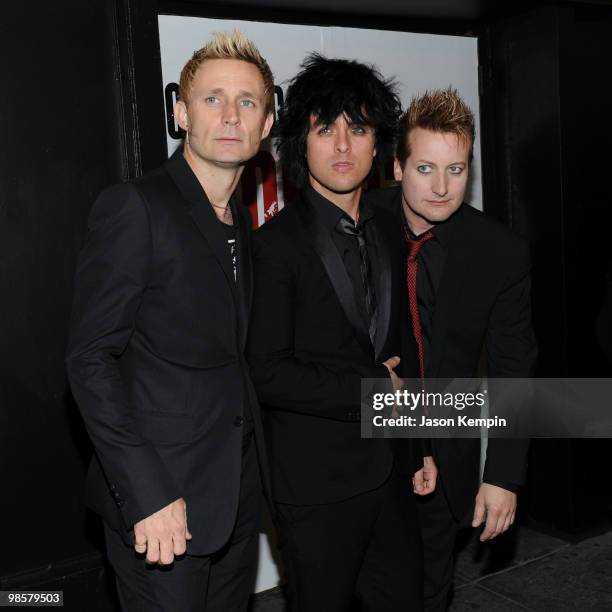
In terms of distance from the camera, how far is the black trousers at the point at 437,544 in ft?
10.7

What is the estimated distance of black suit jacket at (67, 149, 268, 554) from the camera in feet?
7.41

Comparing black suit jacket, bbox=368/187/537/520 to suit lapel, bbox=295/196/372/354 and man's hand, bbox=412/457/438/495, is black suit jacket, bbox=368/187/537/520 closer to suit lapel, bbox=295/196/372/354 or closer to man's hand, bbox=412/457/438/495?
man's hand, bbox=412/457/438/495

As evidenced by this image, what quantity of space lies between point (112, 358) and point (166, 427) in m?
0.27

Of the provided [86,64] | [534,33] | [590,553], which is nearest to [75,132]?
[86,64]

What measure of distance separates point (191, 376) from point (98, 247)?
46 centimetres

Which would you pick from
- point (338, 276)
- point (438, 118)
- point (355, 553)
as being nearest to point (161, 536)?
point (355, 553)

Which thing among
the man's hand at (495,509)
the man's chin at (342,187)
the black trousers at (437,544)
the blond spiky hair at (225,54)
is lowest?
the black trousers at (437,544)

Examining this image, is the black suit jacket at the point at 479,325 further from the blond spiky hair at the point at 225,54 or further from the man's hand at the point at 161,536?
the man's hand at the point at 161,536

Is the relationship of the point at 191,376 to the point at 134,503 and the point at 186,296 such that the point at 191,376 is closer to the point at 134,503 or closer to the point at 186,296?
the point at 186,296

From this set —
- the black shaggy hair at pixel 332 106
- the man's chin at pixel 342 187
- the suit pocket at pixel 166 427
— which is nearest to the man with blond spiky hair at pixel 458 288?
the black shaggy hair at pixel 332 106

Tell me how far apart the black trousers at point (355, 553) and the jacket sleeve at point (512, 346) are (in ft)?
1.38

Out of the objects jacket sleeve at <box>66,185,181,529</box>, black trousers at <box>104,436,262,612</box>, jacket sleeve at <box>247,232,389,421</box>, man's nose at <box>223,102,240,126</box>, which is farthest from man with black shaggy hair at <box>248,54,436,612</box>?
jacket sleeve at <box>66,185,181,529</box>

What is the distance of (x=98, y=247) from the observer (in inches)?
90.4

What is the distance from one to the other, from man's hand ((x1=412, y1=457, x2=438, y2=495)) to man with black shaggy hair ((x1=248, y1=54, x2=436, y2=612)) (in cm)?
17
